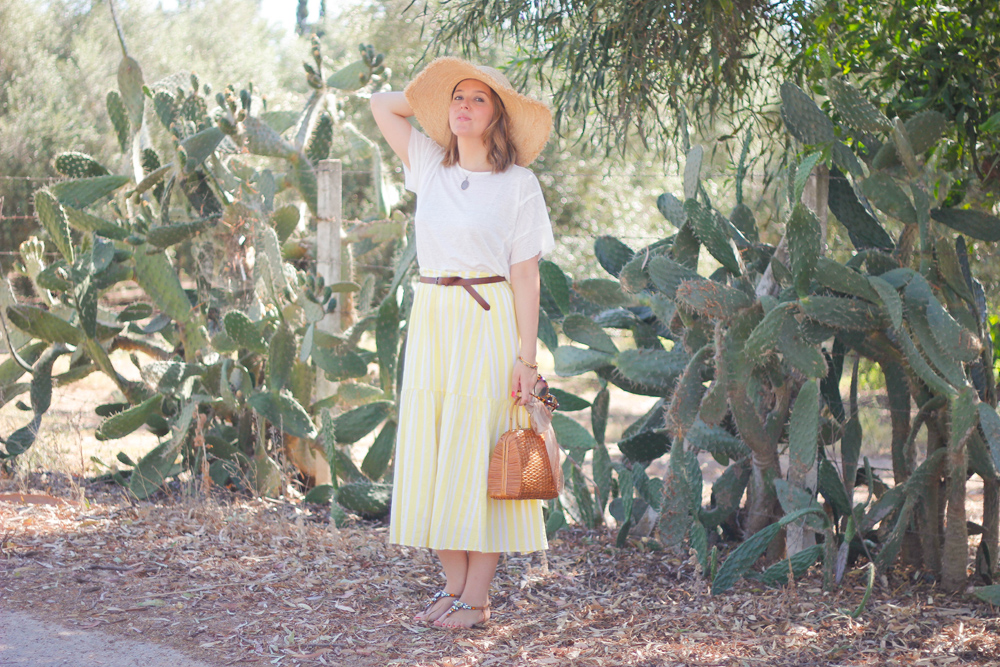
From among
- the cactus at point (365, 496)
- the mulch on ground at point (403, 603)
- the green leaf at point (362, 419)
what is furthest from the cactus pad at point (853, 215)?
the cactus at point (365, 496)

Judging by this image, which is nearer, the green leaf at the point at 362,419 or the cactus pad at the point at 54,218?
the green leaf at the point at 362,419

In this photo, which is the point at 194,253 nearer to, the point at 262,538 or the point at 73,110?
the point at 262,538

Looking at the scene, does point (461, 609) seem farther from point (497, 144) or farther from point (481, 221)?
point (497, 144)

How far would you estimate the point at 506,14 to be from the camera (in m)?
3.92

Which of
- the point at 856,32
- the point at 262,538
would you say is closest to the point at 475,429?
the point at 262,538

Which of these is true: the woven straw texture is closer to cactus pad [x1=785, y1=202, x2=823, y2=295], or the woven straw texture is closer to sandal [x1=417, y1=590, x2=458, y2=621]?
sandal [x1=417, y1=590, x2=458, y2=621]

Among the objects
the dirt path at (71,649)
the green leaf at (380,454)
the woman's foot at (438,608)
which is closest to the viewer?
the dirt path at (71,649)

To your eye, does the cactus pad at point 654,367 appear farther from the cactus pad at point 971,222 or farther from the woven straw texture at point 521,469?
the cactus pad at point 971,222

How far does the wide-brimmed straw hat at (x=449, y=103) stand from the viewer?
2682 millimetres

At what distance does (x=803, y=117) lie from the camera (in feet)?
9.95

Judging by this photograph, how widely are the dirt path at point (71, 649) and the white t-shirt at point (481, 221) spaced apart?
1325mm

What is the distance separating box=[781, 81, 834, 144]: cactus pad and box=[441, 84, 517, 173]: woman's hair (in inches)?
37.8

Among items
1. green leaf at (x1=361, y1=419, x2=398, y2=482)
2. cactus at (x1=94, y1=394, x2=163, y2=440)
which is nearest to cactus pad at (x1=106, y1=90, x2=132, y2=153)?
cactus at (x1=94, y1=394, x2=163, y2=440)

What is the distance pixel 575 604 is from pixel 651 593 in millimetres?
289
